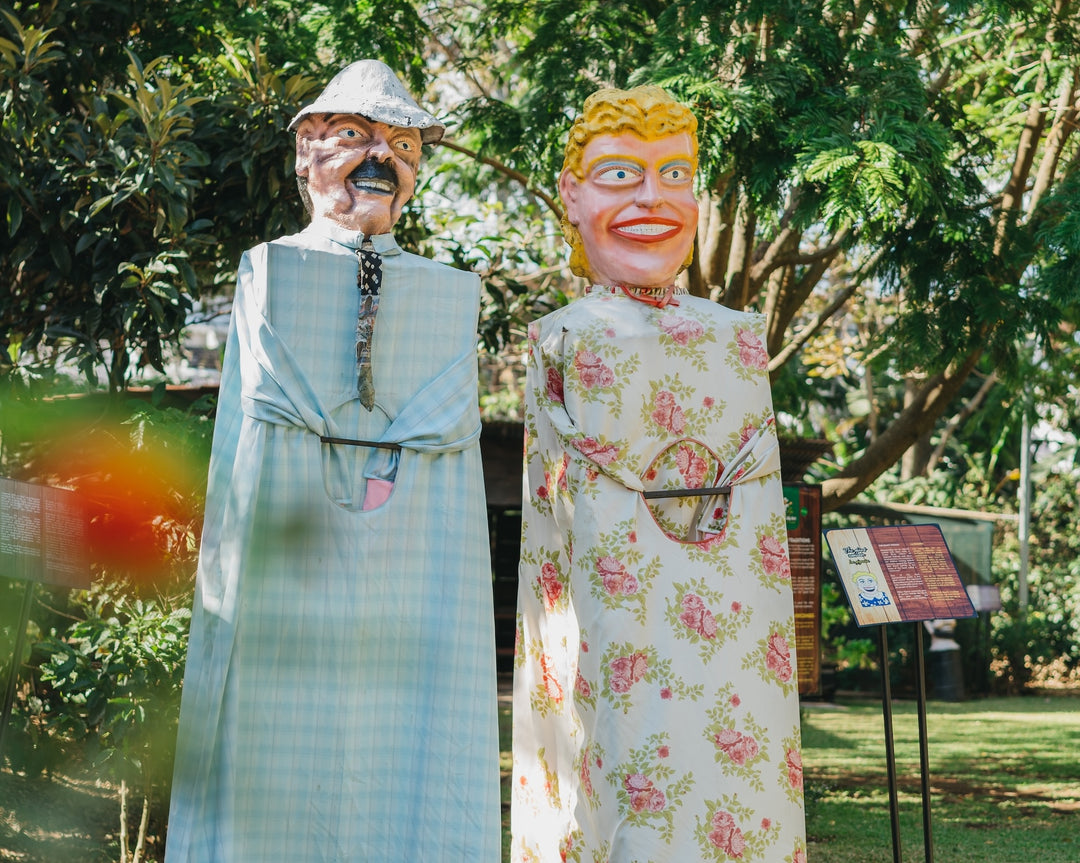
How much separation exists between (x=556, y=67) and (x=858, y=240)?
1428 mm

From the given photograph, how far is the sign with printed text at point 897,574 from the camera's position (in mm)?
3820

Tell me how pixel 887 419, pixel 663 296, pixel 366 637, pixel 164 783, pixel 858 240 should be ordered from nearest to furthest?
pixel 366 637, pixel 663 296, pixel 164 783, pixel 858 240, pixel 887 419

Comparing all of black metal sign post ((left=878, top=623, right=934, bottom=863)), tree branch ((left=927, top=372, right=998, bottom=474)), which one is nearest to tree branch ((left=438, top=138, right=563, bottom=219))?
black metal sign post ((left=878, top=623, right=934, bottom=863))

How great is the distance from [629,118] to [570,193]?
287 millimetres

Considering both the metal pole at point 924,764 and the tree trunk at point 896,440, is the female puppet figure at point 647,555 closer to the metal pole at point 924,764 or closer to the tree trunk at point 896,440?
the metal pole at point 924,764

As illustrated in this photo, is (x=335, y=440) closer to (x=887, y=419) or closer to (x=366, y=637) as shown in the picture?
(x=366, y=637)

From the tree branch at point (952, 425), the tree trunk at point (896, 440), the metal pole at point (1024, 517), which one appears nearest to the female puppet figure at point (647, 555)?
the tree trunk at point (896, 440)

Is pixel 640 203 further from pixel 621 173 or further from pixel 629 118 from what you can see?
pixel 629 118

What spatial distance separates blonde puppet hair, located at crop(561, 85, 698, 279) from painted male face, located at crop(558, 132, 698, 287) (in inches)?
0.8

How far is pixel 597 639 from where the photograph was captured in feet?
11.1

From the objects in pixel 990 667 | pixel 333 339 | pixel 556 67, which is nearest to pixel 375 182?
pixel 333 339

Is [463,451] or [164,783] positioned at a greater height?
[463,451]

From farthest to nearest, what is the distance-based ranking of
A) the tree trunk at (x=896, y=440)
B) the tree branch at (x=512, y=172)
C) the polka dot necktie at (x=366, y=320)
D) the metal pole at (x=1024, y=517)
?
1. the metal pole at (x=1024, y=517)
2. the tree trunk at (x=896, y=440)
3. the tree branch at (x=512, y=172)
4. the polka dot necktie at (x=366, y=320)

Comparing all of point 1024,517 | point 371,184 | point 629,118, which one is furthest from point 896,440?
point 1024,517
